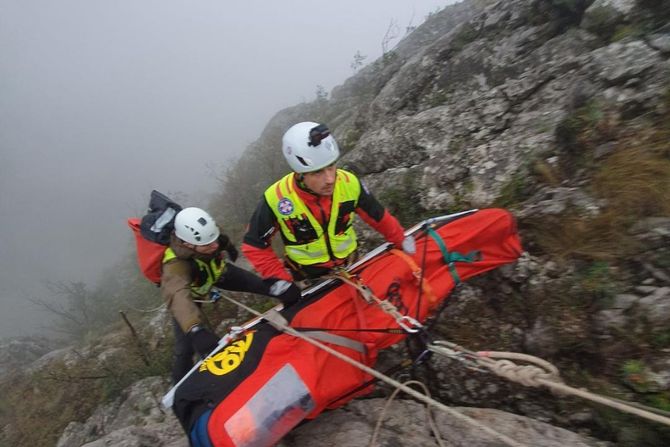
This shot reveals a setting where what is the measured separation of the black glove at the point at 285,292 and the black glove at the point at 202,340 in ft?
1.84

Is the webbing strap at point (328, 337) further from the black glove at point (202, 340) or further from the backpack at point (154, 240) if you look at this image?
the backpack at point (154, 240)

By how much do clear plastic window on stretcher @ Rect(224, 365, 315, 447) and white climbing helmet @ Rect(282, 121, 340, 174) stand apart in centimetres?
136

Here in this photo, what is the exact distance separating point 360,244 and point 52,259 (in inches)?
2588

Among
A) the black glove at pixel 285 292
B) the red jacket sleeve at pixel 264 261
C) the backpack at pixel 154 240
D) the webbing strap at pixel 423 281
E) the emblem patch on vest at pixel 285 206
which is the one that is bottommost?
the webbing strap at pixel 423 281

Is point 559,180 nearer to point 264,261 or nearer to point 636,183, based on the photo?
point 636,183

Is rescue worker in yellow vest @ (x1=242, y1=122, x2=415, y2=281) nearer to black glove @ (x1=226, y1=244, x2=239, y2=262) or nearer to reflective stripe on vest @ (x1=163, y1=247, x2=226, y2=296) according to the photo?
reflective stripe on vest @ (x1=163, y1=247, x2=226, y2=296)

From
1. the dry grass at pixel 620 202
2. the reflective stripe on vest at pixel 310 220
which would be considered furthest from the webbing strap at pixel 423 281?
the dry grass at pixel 620 202

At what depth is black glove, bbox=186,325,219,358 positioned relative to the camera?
285cm

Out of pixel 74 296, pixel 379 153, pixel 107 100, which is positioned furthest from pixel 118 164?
pixel 379 153

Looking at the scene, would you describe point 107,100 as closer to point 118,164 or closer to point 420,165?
point 118,164

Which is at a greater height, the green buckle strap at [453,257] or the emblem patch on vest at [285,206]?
the emblem patch on vest at [285,206]

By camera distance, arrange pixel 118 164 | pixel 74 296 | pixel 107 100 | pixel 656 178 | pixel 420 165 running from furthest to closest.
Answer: pixel 107 100 → pixel 118 164 → pixel 74 296 → pixel 420 165 → pixel 656 178

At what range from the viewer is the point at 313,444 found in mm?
2498

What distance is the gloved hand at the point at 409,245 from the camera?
3.14 m
